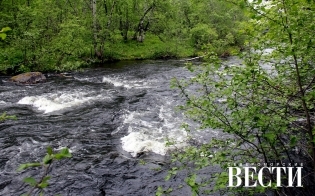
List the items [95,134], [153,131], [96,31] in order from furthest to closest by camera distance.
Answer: [96,31]
[95,134]
[153,131]

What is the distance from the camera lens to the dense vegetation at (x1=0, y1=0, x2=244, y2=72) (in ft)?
76.7

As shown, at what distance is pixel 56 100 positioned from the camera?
15.4 metres

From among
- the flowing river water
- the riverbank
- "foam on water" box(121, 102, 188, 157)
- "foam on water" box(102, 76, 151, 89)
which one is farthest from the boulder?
"foam on water" box(121, 102, 188, 157)

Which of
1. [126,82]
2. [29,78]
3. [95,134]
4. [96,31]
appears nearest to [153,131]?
[95,134]

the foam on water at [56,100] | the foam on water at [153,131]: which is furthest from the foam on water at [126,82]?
the foam on water at [153,131]

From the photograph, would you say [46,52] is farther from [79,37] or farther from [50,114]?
[50,114]

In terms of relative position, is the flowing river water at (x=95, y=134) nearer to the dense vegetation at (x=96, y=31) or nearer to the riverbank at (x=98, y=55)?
the riverbank at (x=98, y=55)

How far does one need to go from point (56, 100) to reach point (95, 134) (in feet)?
17.5

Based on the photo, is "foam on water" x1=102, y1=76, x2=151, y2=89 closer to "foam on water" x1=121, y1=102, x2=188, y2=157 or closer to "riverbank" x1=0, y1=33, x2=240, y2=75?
"riverbank" x1=0, y1=33, x2=240, y2=75

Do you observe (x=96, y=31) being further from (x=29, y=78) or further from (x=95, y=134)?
(x=95, y=134)

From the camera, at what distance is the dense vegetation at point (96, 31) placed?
23.4m

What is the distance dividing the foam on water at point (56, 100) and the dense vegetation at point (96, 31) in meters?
7.06

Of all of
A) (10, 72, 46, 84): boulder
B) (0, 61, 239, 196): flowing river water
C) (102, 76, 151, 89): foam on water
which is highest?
(10, 72, 46, 84): boulder

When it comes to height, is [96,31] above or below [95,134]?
above
